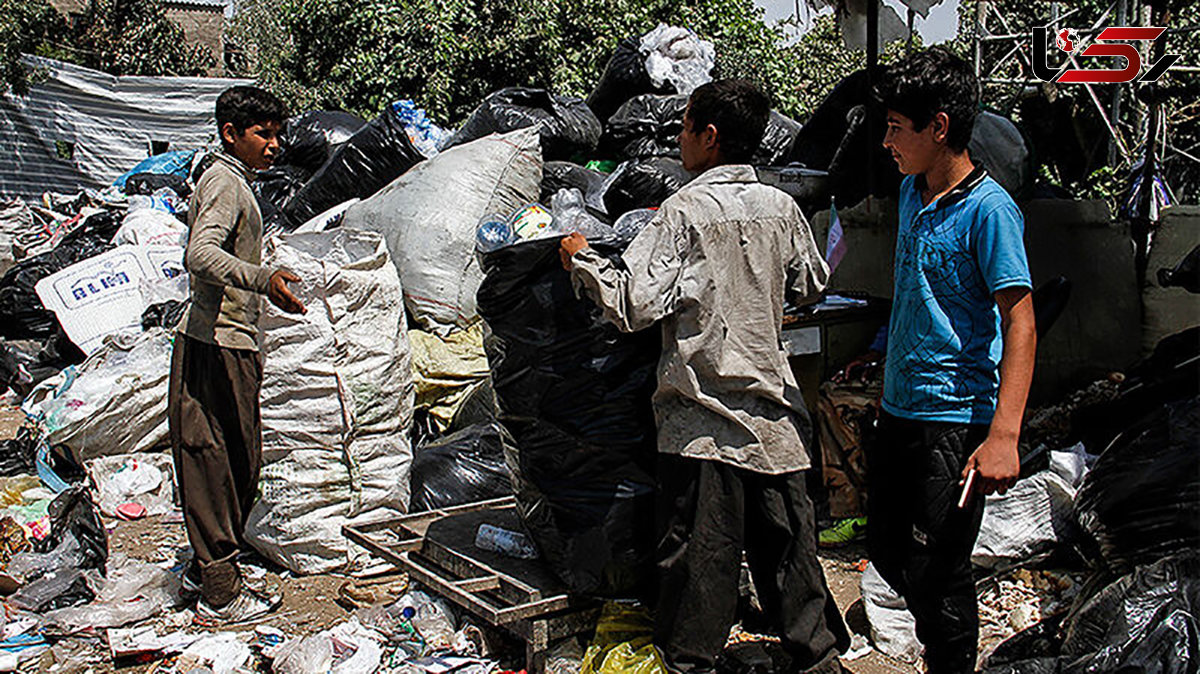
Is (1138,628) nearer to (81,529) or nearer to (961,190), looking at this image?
(961,190)

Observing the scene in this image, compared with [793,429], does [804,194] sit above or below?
above

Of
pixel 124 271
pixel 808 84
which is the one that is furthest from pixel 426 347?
pixel 808 84

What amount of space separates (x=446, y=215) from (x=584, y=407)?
2168mm

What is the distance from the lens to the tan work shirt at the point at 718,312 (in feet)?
7.11

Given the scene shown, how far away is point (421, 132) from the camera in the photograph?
5527 mm

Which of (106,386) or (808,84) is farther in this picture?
(808,84)

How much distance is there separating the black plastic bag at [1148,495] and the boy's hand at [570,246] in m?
1.56

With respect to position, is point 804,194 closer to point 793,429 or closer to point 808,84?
point 793,429

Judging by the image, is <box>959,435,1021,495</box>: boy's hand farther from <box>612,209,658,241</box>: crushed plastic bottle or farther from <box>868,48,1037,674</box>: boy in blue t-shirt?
<box>612,209,658,241</box>: crushed plastic bottle

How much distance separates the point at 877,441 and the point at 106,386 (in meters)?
3.42

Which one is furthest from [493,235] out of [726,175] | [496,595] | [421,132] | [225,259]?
[421,132]

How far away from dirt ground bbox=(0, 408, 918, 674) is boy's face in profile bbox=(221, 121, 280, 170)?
1396 mm

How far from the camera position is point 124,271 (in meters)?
5.46

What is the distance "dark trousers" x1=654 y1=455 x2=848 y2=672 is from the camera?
2246 mm
